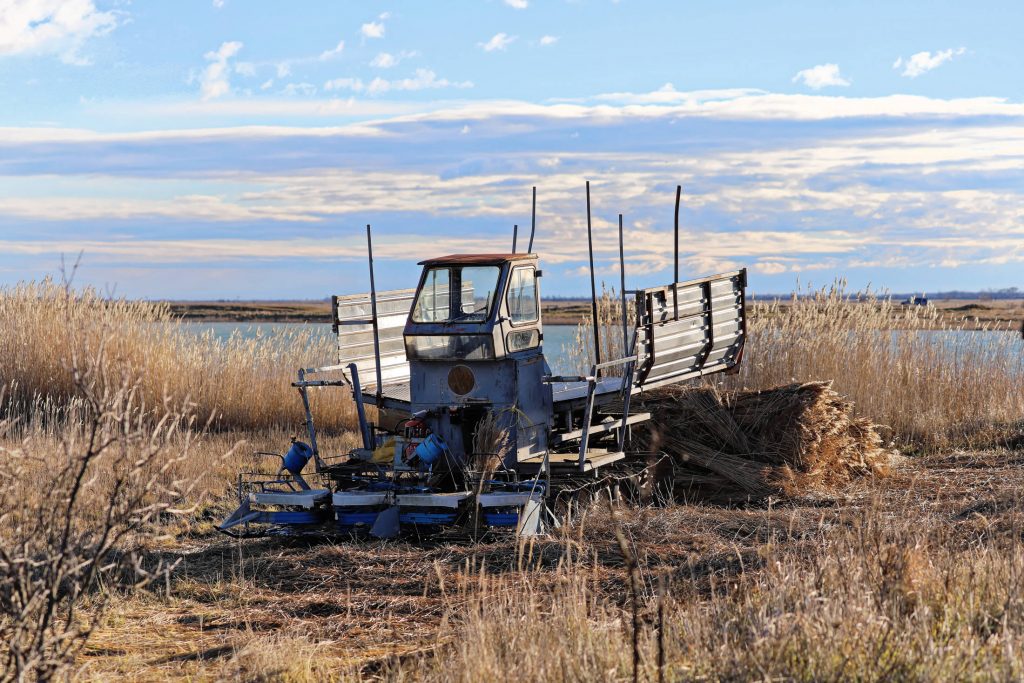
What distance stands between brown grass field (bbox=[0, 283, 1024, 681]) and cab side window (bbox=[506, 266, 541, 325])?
6.10 feet

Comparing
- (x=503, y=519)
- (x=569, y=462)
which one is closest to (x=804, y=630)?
(x=503, y=519)

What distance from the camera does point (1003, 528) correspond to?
9062 mm

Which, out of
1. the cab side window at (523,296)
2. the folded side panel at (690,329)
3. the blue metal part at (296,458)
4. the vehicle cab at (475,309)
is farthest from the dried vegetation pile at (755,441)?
the blue metal part at (296,458)

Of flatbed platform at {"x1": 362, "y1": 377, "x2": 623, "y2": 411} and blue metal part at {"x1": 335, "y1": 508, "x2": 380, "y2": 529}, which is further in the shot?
flatbed platform at {"x1": 362, "y1": 377, "x2": 623, "y2": 411}

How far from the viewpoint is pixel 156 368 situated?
675 inches

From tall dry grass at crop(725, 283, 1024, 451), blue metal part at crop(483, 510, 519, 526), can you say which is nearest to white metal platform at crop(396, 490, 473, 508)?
blue metal part at crop(483, 510, 519, 526)

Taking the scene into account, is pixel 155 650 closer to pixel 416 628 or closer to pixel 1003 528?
pixel 416 628

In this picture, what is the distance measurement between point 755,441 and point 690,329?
1.66 meters

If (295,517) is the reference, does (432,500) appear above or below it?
above

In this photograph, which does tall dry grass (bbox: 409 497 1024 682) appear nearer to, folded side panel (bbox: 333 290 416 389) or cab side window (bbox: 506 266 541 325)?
cab side window (bbox: 506 266 541 325)

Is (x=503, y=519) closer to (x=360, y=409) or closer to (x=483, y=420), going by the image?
(x=483, y=420)

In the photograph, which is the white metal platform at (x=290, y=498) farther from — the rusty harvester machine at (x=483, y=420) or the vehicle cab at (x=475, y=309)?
the vehicle cab at (x=475, y=309)

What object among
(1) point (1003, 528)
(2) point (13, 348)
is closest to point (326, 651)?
(1) point (1003, 528)

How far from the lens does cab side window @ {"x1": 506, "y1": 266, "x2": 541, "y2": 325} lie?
1030 centimetres
